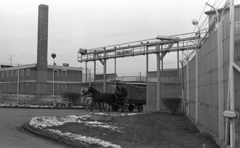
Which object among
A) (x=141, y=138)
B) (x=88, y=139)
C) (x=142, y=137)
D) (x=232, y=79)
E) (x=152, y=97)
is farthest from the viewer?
(x=152, y=97)

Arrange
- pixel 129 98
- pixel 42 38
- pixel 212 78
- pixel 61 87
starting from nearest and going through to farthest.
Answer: pixel 212 78, pixel 129 98, pixel 61 87, pixel 42 38

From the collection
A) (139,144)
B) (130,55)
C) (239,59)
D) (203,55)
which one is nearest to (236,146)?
(239,59)

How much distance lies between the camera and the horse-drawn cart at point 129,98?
2588 cm

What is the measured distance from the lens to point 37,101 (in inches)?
1169

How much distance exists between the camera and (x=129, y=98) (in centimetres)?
2714

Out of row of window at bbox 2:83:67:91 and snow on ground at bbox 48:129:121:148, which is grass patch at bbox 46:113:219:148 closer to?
snow on ground at bbox 48:129:121:148

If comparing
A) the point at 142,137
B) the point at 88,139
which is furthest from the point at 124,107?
the point at 88,139

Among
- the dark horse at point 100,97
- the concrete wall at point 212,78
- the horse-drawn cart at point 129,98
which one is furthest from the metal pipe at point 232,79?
the horse-drawn cart at point 129,98

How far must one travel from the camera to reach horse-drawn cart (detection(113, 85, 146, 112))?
1019 inches

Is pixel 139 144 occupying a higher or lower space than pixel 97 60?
lower

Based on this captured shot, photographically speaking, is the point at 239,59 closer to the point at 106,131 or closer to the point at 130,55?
the point at 106,131

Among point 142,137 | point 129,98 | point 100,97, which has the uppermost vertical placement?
point 100,97

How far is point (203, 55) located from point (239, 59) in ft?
13.6

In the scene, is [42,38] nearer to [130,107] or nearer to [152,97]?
[130,107]
